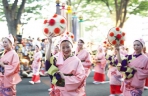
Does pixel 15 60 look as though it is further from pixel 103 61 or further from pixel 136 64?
pixel 103 61

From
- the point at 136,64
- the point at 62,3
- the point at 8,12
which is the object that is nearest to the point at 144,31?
the point at 62,3

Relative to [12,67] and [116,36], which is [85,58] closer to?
[12,67]

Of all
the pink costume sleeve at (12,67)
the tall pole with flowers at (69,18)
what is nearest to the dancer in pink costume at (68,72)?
the pink costume sleeve at (12,67)

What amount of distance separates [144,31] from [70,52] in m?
11.9

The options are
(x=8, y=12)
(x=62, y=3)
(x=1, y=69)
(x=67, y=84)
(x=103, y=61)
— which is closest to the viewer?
(x=67, y=84)

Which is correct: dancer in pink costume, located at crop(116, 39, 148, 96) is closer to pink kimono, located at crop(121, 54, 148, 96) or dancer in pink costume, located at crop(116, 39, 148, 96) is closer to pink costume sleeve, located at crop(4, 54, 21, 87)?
pink kimono, located at crop(121, 54, 148, 96)

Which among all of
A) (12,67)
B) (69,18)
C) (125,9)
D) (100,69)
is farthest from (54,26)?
(125,9)

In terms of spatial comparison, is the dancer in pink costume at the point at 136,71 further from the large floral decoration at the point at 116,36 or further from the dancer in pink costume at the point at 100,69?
the dancer in pink costume at the point at 100,69

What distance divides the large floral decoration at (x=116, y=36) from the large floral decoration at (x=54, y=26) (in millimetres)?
1023

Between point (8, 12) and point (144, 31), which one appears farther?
point (144, 31)

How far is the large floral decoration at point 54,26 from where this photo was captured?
357 centimetres

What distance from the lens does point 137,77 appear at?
443cm

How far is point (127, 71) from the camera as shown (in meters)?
4.42

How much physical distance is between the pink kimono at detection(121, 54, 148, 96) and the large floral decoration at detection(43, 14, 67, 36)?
1.57 meters
